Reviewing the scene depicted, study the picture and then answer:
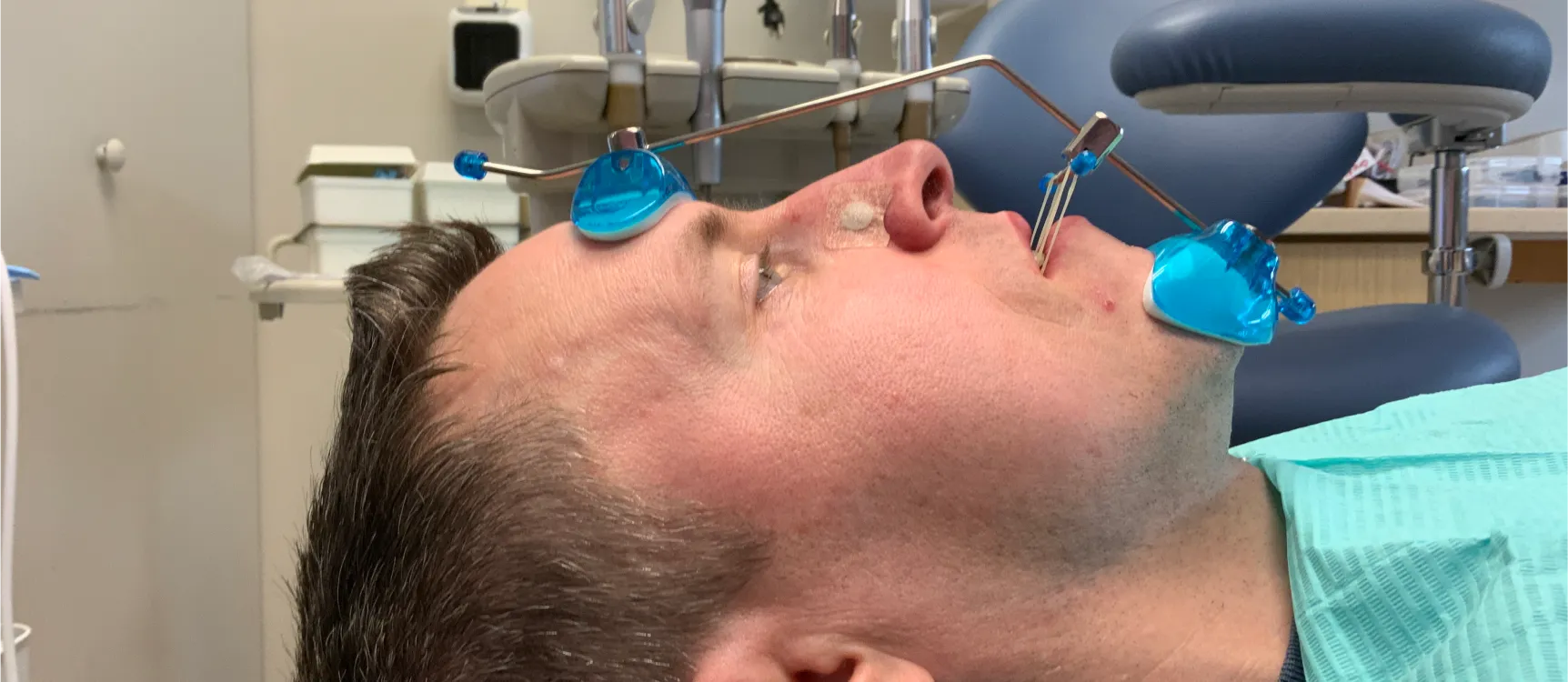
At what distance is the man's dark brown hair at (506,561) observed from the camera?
0.59 meters

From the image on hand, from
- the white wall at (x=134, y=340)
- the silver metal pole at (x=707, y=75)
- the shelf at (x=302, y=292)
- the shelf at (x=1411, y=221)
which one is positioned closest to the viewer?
the white wall at (x=134, y=340)

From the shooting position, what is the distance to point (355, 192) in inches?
62.5

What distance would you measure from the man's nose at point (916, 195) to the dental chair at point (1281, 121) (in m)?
0.26

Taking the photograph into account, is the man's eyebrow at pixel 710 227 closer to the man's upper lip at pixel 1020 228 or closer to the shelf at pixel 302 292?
the man's upper lip at pixel 1020 228

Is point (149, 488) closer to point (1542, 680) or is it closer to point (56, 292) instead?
point (56, 292)

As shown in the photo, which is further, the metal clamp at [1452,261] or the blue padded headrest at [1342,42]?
the metal clamp at [1452,261]

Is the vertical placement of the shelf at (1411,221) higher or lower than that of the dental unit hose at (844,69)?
lower

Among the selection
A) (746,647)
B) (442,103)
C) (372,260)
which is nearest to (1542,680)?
(746,647)

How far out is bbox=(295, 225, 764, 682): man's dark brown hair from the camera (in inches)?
23.3

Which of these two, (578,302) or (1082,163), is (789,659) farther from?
(1082,163)

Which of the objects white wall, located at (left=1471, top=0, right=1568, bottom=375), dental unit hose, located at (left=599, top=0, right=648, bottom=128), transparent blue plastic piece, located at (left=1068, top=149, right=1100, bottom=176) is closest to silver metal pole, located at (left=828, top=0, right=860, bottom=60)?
dental unit hose, located at (left=599, top=0, right=648, bottom=128)

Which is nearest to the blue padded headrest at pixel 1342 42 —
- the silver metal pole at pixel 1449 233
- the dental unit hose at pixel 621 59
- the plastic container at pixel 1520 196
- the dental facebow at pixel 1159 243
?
the dental facebow at pixel 1159 243

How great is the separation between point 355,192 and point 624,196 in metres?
1.10

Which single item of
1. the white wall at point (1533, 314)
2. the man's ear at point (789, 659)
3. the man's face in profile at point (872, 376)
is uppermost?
the man's face in profile at point (872, 376)
